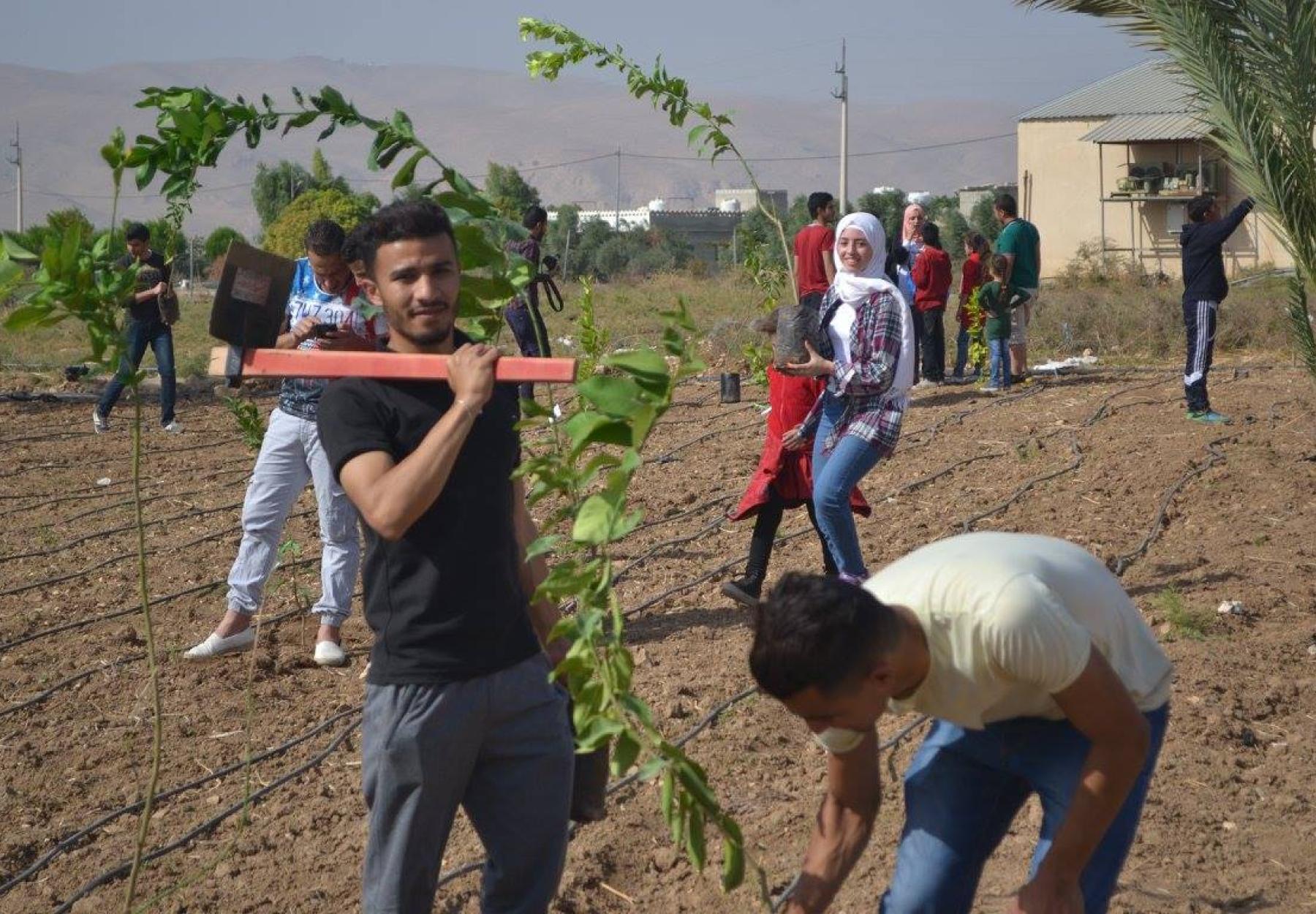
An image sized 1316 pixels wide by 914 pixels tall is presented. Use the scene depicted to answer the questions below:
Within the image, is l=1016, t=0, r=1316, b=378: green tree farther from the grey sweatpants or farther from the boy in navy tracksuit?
the grey sweatpants

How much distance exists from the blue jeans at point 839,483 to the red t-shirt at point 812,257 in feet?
16.1

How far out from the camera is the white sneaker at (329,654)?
605 centimetres

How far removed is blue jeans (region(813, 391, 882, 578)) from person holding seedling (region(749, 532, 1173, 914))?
2.75 meters

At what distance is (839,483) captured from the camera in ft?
18.2

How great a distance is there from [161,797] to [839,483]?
8.45 ft

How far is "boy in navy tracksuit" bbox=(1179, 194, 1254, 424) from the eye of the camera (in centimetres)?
1048

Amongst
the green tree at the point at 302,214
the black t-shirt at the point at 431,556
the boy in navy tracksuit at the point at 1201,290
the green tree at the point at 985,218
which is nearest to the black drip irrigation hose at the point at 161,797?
the black t-shirt at the point at 431,556

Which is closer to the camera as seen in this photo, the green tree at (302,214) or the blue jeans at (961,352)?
the blue jeans at (961,352)

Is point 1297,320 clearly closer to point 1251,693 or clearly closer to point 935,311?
point 1251,693

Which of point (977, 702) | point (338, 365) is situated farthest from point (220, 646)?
point (977, 702)

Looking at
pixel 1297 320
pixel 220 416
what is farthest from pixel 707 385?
pixel 1297 320

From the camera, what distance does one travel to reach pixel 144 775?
514cm

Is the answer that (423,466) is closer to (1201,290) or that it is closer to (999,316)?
(1201,290)

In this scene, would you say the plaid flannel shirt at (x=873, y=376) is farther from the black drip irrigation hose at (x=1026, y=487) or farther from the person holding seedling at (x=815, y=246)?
the person holding seedling at (x=815, y=246)
